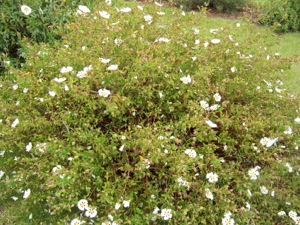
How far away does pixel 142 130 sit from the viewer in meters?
2.46

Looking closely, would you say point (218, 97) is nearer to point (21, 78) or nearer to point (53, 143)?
point (53, 143)

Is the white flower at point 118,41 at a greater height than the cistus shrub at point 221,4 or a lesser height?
greater

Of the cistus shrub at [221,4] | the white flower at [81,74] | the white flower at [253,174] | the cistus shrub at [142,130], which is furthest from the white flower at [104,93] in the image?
the cistus shrub at [221,4]

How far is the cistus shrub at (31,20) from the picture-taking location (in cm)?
388

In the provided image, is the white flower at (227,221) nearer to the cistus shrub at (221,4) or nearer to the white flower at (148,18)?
the white flower at (148,18)

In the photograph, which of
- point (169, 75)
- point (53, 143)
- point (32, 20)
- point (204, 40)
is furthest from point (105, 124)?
point (32, 20)

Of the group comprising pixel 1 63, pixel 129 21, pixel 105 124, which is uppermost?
pixel 129 21

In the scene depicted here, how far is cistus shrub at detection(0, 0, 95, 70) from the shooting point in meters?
3.88

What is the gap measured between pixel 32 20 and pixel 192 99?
206 cm

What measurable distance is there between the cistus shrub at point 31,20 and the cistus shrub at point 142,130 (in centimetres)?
71

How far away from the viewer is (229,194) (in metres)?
2.54

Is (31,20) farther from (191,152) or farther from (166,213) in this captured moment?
(166,213)

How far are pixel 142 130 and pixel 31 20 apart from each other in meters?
2.16

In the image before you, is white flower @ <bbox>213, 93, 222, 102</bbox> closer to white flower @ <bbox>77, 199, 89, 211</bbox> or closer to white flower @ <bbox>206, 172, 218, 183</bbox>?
white flower @ <bbox>206, 172, 218, 183</bbox>
